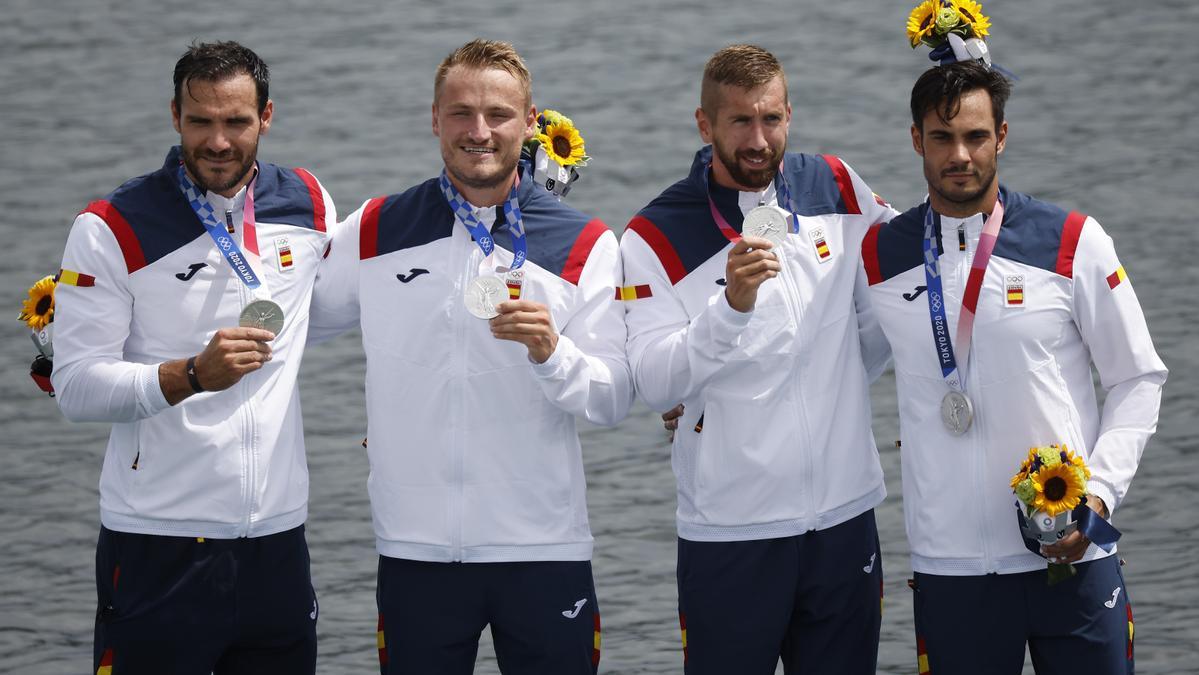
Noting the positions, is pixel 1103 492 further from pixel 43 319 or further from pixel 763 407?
pixel 43 319

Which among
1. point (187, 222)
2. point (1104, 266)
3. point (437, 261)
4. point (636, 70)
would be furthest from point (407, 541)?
point (636, 70)

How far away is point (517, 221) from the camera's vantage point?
6273mm

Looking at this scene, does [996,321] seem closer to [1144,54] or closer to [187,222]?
[187,222]

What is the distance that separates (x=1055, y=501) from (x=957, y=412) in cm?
48

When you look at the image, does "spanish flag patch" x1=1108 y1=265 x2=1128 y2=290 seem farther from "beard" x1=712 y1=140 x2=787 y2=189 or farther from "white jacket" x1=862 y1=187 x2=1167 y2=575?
"beard" x1=712 y1=140 x2=787 y2=189

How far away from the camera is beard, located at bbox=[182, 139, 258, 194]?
20.7 feet

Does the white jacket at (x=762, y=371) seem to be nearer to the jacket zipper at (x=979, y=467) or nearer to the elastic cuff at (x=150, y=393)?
the jacket zipper at (x=979, y=467)

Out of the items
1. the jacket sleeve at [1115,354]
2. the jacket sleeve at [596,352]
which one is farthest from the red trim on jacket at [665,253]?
the jacket sleeve at [1115,354]

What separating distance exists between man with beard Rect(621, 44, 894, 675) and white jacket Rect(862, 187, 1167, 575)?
1.00 ft

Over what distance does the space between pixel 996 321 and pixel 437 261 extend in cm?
199

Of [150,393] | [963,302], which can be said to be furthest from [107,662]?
[963,302]

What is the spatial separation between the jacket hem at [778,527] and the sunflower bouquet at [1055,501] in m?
0.63

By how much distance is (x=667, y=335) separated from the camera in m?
Result: 6.30

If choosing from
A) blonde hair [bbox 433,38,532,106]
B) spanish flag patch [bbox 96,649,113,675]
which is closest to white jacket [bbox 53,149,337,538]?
spanish flag patch [bbox 96,649,113,675]
